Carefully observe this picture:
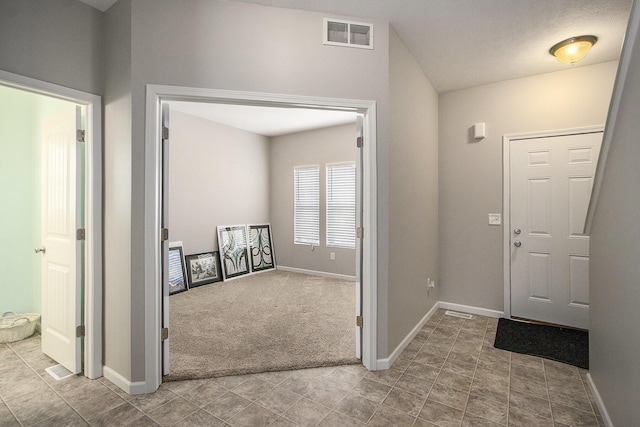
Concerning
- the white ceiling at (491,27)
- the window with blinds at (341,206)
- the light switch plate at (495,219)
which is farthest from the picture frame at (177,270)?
the light switch plate at (495,219)

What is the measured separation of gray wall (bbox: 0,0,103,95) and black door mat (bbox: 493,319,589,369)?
13.6 ft

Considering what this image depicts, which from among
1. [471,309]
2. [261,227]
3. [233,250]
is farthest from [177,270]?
[471,309]

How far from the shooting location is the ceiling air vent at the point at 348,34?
2.30m

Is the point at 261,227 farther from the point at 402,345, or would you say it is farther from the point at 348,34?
the point at 348,34

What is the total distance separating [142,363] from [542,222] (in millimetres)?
4004

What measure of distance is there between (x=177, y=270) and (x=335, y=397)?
137 inches

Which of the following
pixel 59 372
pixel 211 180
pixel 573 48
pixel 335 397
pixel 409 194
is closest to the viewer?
pixel 335 397

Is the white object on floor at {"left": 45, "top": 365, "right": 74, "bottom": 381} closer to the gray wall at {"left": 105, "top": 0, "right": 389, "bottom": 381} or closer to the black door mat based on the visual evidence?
the gray wall at {"left": 105, "top": 0, "right": 389, "bottom": 381}

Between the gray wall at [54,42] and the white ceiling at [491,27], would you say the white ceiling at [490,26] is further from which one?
the gray wall at [54,42]

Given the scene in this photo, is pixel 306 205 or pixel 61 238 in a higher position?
pixel 306 205

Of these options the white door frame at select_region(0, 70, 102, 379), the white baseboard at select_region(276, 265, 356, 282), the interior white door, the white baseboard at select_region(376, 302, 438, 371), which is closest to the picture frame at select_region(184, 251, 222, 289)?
the white baseboard at select_region(276, 265, 356, 282)

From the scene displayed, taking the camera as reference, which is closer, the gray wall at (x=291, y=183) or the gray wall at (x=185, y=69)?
the gray wall at (x=185, y=69)

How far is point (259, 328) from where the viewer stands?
10.4 feet

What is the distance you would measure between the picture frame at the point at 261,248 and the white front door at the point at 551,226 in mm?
4181
